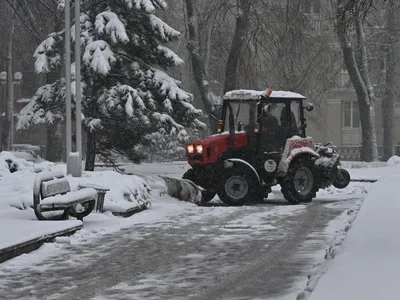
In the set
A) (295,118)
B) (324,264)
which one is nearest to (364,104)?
(295,118)

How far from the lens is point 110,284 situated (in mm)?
10547

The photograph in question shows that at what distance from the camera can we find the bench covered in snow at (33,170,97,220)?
1605 cm

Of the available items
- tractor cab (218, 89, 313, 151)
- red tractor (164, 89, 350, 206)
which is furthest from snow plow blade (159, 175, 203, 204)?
tractor cab (218, 89, 313, 151)

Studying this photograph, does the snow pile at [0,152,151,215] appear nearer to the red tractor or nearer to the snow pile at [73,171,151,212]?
the snow pile at [73,171,151,212]

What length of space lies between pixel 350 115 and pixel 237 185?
148 ft

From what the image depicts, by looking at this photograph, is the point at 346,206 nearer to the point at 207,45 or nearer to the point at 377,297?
the point at 377,297

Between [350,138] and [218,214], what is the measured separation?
153ft

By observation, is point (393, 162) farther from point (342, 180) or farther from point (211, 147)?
point (211, 147)

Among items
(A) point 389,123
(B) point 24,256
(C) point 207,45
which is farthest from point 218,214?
(A) point 389,123

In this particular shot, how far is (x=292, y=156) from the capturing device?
73.6 feet

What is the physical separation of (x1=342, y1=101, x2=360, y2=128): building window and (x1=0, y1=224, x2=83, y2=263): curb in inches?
2054

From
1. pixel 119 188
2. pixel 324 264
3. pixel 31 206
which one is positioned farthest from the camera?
pixel 119 188

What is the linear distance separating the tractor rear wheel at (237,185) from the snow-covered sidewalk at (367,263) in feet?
18.8

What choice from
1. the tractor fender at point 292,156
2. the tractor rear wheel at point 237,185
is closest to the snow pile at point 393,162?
the tractor fender at point 292,156
